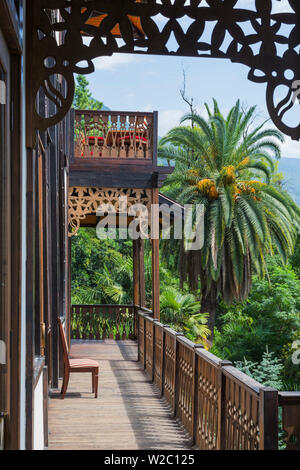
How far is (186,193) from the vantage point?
2178 cm

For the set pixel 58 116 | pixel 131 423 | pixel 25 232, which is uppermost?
pixel 58 116

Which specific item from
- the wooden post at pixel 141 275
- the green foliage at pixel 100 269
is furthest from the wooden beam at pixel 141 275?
the green foliage at pixel 100 269

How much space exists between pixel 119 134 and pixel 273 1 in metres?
8.72

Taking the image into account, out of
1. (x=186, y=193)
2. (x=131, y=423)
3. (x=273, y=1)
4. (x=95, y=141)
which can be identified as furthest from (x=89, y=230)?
(x=273, y=1)

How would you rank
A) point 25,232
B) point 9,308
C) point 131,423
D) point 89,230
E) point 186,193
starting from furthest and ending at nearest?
1. point 89,230
2. point 186,193
3. point 131,423
4. point 25,232
5. point 9,308

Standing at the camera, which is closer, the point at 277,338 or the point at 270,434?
the point at 270,434

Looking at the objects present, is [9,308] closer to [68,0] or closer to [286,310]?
[68,0]

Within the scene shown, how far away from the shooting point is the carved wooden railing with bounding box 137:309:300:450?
3.92 meters

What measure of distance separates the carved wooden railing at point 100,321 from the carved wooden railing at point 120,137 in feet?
18.2

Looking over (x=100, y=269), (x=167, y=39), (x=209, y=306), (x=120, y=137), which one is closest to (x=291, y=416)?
Result: (x=167, y=39)

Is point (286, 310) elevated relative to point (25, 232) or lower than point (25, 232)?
lower

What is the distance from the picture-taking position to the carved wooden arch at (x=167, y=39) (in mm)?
3602

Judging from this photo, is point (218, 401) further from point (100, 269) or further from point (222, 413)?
point (100, 269)

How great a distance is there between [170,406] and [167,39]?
5544mm
